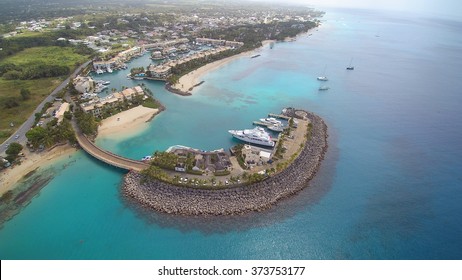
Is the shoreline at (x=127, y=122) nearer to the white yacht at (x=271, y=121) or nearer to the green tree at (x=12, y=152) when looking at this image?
the green tree at (x=12, y=152)

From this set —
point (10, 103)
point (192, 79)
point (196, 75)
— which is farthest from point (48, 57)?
point (192, 79)

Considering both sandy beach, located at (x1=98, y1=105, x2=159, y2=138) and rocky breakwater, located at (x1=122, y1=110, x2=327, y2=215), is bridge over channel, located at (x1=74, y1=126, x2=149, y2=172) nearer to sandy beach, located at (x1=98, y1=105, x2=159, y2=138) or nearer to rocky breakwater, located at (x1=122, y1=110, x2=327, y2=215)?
rocky breakwater, located at (x1=122, y1=110, x2=327, y2=215)

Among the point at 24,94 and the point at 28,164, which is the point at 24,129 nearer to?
the point at 28,164

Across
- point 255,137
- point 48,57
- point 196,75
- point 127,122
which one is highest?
point 48,57

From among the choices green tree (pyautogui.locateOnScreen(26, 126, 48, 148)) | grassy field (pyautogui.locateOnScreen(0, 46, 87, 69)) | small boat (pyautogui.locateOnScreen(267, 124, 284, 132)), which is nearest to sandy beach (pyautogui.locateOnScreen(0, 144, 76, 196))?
green tree (pyautogui.locateOnScreen(26, 126, 48, 148))

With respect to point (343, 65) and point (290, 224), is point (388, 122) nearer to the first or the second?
point (290, 224)

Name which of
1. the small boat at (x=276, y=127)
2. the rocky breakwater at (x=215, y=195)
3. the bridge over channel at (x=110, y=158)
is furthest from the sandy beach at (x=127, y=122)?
the small boat at (x=276, y=127)
